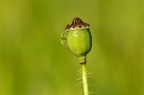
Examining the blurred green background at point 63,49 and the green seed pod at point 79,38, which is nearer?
the green seed pod at point 79,38

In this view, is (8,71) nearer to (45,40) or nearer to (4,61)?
(4,61)

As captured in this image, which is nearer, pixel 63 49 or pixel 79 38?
pixel 79 38

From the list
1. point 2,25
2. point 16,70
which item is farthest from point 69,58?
point 2,25

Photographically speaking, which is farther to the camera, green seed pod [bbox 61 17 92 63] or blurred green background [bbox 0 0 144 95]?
blurred green background [bbox 0 0 144 95]
